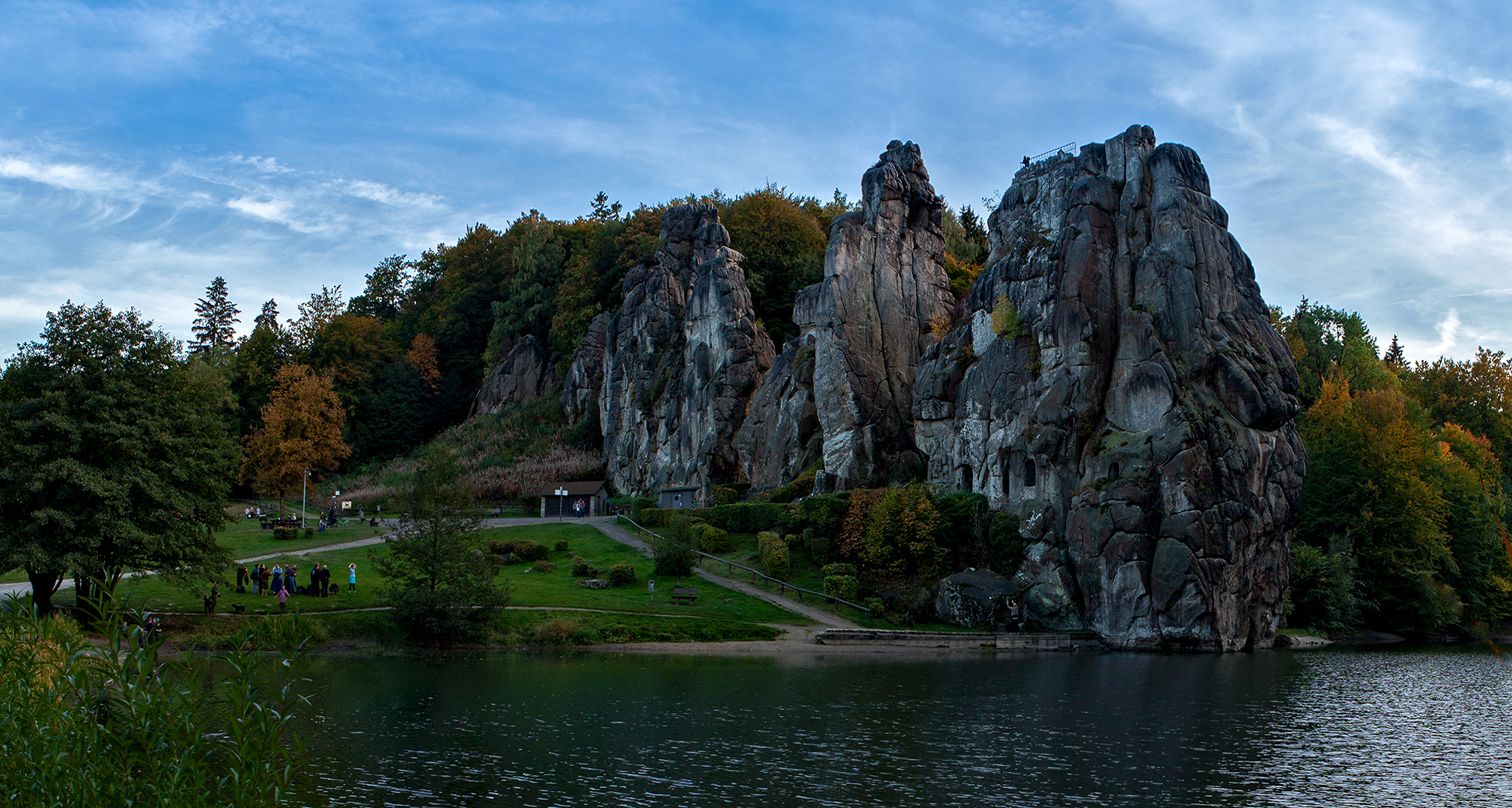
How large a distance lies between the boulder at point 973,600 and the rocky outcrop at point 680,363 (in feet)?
105

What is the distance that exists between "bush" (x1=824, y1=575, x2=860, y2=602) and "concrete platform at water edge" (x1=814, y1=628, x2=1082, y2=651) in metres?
4.55

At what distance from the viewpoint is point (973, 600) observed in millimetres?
51781

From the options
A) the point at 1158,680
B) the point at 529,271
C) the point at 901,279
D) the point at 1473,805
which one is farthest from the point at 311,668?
the point at 529,271

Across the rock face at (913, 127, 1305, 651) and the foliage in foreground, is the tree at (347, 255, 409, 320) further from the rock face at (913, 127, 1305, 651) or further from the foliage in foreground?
the foliage in foreground

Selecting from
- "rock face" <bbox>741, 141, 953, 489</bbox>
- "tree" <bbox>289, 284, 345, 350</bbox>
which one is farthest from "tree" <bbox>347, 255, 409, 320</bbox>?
"rock face" <bbox>741, 141, 953, 489</bbox>

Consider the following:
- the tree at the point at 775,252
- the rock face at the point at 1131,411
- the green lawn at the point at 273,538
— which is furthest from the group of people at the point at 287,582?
the tree at the point at 775,252

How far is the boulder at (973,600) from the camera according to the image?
2032 inches

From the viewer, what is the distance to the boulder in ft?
169

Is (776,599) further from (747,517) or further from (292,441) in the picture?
(292,441)

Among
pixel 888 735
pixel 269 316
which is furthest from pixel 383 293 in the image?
pixel 888 735

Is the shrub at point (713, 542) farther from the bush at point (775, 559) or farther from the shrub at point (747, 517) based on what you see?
the bush at point (775, 559)

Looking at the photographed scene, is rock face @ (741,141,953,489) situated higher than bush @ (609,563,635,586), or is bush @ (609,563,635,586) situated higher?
rock face @ (741,141,953,489)

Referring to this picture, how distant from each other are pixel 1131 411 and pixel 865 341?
2337 centimetres

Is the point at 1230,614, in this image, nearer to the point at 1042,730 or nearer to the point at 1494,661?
the point at 1494,661
